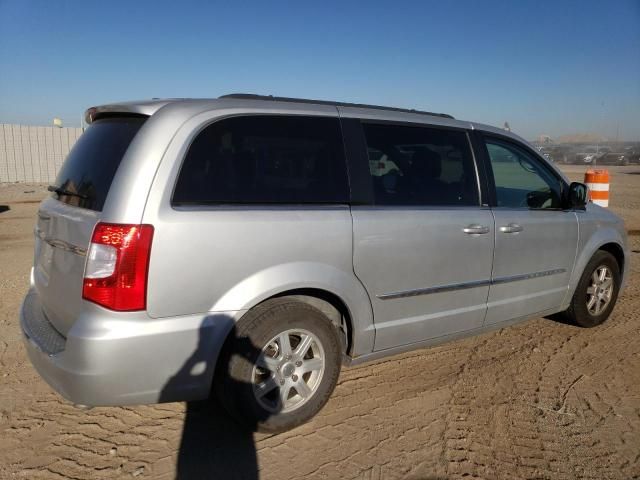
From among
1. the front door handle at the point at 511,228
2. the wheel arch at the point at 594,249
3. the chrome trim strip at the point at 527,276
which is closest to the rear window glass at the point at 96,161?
the front door handle at the point at 511,228

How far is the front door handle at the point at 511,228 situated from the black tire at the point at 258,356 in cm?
158

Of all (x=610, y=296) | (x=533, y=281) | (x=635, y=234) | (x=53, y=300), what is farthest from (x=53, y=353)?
(x=635, y=234)

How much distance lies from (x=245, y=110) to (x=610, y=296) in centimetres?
396

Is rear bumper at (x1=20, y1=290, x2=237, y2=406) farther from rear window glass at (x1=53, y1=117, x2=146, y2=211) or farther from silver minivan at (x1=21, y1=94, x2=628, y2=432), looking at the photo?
rear window glass at (x1=53, y1=117, x2=146, y2=211)

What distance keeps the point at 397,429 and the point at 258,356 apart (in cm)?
98

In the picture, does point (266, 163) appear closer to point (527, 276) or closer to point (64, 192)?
point (64, 192)

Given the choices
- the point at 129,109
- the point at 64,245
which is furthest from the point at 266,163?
the point at 64,245

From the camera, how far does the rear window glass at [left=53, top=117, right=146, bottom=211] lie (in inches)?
104

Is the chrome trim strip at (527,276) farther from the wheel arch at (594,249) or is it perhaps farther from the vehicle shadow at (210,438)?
the vehicle shadow at (210,438)

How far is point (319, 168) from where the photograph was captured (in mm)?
3078

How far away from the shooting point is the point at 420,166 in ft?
11.8

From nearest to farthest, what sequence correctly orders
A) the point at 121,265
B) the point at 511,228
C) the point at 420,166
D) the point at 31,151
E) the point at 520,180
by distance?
the point at 121,265
the point at 420,166
the point at 511,228
the point at 520,180
the point at 31,151

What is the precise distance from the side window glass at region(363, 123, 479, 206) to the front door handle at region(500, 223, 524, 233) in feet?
0.94

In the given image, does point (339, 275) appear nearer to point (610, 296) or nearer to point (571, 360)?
point (571, 360)
